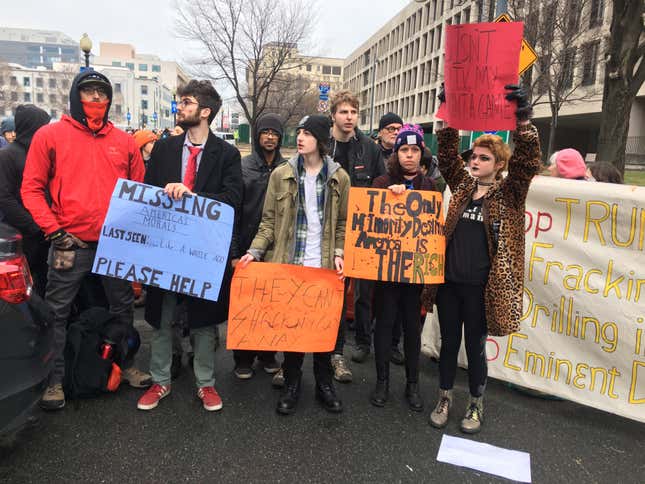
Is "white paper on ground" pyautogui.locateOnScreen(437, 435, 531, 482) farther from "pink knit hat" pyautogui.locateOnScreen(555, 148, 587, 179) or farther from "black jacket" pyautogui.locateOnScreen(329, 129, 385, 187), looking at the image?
"pink knit hat" pyautogui.locateOnScreen(555, 148, 587, 179)

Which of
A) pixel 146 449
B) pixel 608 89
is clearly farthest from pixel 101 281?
pixel 608 89

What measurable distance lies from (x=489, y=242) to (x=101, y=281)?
2.88 m

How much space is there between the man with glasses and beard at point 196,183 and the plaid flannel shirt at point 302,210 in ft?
1.41

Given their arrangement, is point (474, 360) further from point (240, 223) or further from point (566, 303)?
point (240, 223)

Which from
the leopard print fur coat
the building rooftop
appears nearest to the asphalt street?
the leopard print fur coat

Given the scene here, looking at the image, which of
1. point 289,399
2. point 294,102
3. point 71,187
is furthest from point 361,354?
point 294,102

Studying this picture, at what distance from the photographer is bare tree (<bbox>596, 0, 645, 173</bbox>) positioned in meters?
7.87

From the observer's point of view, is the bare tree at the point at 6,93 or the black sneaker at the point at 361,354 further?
the bare tree at the point at 6,93

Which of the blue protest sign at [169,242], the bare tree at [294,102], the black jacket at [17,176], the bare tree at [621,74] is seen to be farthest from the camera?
the bare tree at [294,102]

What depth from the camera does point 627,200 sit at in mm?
3453

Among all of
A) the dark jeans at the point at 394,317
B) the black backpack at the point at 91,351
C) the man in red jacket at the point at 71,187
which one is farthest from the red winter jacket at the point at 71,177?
the dark jeans at the point at 394,317

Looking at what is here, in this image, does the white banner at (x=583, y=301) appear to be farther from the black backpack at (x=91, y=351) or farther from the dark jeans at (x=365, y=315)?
the black backpack at (x=91, y=351)

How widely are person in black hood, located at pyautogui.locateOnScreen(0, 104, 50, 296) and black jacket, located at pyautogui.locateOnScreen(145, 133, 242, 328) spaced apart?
124cm

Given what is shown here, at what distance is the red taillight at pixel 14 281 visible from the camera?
93.2 inches
